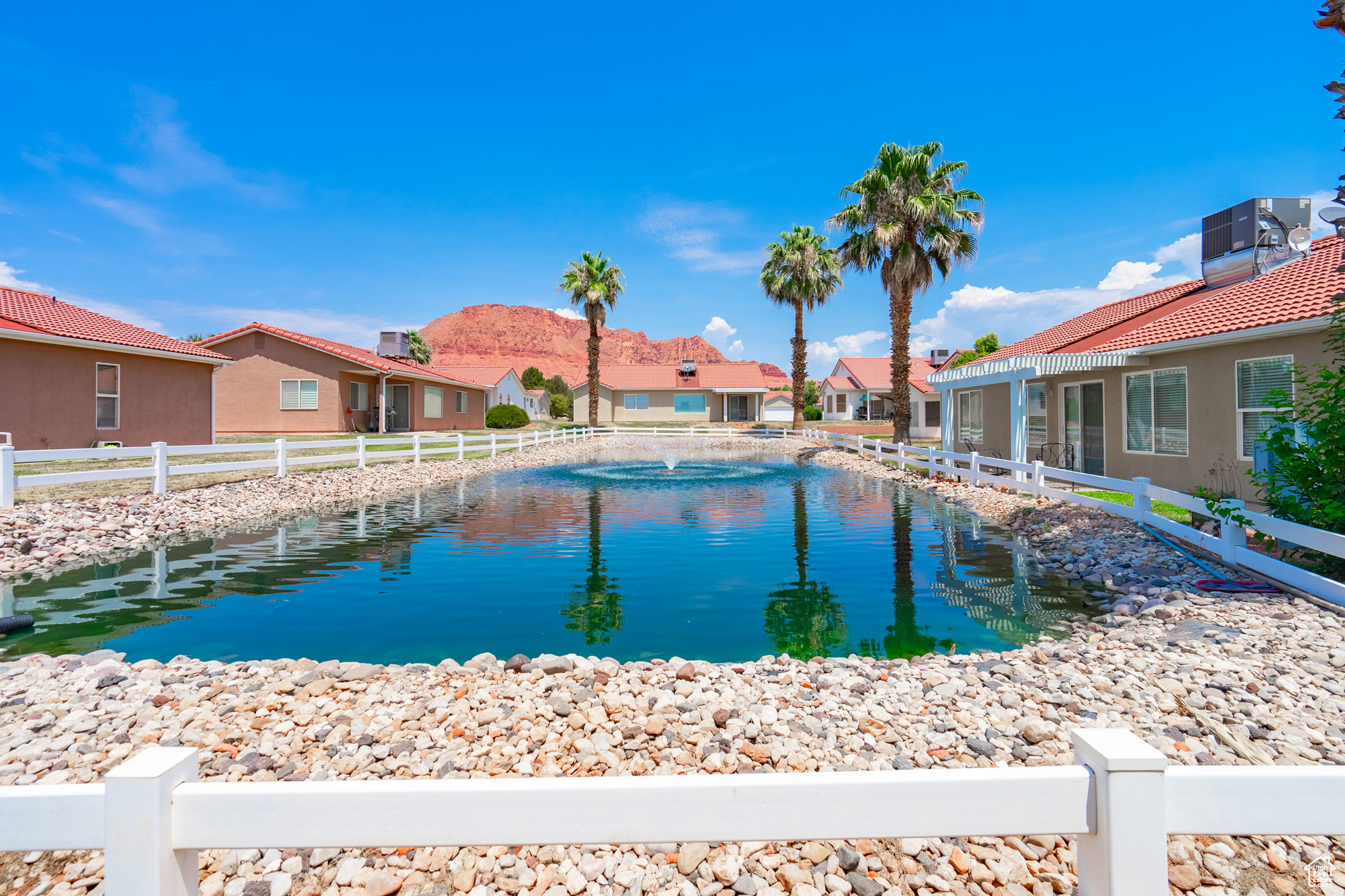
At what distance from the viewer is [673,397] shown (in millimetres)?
52094

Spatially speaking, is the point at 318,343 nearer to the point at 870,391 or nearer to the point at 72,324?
the point at 72,324

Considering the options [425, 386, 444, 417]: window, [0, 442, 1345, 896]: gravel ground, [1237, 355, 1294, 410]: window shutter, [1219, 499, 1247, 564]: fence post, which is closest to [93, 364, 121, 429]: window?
[425, 386, 444, 417]: window

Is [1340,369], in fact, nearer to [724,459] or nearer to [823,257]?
[724,459]

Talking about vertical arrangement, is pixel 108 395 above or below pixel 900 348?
below

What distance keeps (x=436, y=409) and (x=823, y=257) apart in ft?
72.5

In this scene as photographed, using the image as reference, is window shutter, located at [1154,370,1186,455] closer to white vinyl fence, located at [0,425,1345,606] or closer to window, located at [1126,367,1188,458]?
window, located at [1126,367,1188,458]

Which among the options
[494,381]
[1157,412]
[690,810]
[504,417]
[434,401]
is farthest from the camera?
[494,381]

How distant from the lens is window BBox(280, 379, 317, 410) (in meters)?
28.8

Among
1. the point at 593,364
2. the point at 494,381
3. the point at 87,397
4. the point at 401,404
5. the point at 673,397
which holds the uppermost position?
the point at 593,364

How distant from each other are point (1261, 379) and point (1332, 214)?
479cm

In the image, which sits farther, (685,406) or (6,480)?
(685,406)

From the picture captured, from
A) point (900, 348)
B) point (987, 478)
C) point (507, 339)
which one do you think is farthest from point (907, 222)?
point (507, 339)

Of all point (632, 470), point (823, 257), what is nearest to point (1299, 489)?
point (632, 470)

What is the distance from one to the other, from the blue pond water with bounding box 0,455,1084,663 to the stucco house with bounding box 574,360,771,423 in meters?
39.1
